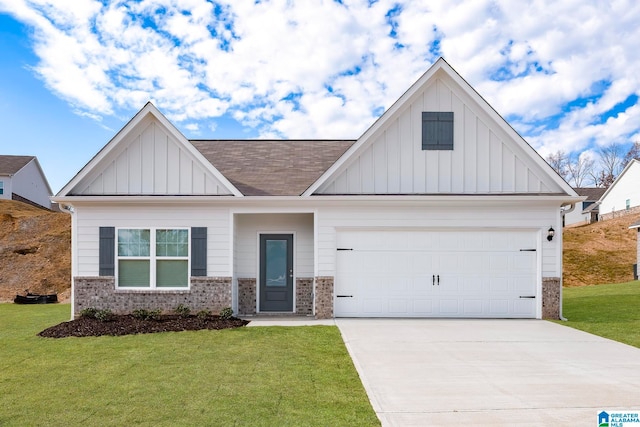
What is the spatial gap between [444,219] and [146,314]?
25.7ft

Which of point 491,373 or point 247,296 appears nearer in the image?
point 491,373

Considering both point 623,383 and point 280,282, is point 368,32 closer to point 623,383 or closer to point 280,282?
point 280,282

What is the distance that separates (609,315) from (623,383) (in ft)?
22.7

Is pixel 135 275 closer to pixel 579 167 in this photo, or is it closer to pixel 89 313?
pixel 89 313

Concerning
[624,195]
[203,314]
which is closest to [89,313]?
[203,314]

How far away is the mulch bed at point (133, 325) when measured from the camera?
930cm

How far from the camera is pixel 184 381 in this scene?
5.99 meters

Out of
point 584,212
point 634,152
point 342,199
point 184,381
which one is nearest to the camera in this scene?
point 184,381

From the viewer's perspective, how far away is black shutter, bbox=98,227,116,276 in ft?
36.1

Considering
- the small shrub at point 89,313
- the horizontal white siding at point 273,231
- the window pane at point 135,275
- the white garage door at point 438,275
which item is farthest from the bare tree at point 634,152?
the small shrub at point 89,313

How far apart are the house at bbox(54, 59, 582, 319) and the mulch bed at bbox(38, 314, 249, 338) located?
1.84ft

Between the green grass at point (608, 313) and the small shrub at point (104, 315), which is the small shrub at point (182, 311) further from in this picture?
the green grass at point (608, 313)

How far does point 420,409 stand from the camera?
5008 mm

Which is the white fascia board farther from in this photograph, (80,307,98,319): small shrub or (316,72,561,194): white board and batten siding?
(80,307,98,319): small shrub
